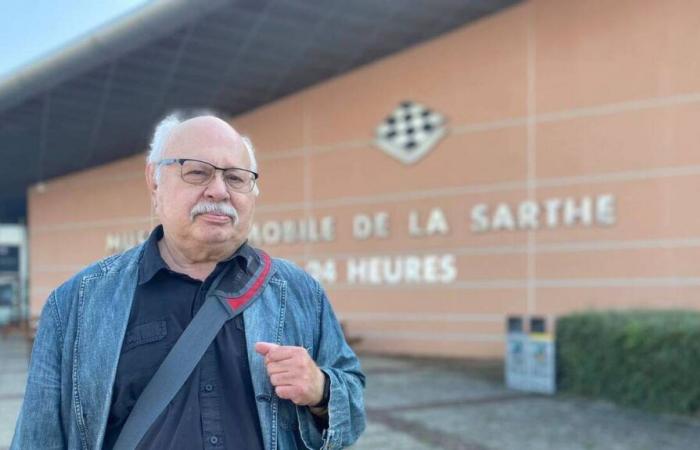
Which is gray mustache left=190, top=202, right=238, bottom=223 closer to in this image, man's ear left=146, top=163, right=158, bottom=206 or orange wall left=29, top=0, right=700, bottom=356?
man's ear left=146, top=163, right=158, bottom=206

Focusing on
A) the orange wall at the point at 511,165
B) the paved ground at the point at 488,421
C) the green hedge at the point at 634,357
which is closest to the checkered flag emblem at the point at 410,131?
the orange wall at the point at 511,165

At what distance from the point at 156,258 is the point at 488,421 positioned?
19.0 feet

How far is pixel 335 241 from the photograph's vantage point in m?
13.1

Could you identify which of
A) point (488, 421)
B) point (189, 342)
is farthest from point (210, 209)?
point (488, 421)

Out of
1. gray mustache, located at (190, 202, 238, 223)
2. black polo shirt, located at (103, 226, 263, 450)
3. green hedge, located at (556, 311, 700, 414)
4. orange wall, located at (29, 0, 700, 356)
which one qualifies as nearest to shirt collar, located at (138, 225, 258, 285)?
black polo shirt, located at (103, 226, 263, 450)

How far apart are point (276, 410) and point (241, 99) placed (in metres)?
12.3

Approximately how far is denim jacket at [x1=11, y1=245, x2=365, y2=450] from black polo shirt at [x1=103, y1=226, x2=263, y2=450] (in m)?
0.03

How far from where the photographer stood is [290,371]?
63.8 inches

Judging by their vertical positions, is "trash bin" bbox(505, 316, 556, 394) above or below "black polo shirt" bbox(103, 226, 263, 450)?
below

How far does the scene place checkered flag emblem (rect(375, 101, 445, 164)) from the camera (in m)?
12.0

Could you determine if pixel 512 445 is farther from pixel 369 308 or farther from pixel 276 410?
pixel 369 308

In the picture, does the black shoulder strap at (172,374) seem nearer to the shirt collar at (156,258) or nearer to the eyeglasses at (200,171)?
the shirt collar at (156,258)

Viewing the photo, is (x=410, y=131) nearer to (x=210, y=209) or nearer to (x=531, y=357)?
(x=531, y=357)

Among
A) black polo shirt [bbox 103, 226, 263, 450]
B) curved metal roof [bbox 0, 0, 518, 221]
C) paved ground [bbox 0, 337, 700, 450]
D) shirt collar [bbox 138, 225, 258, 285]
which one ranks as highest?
curved metal roof [bbox 0, 0, 518, 221]
